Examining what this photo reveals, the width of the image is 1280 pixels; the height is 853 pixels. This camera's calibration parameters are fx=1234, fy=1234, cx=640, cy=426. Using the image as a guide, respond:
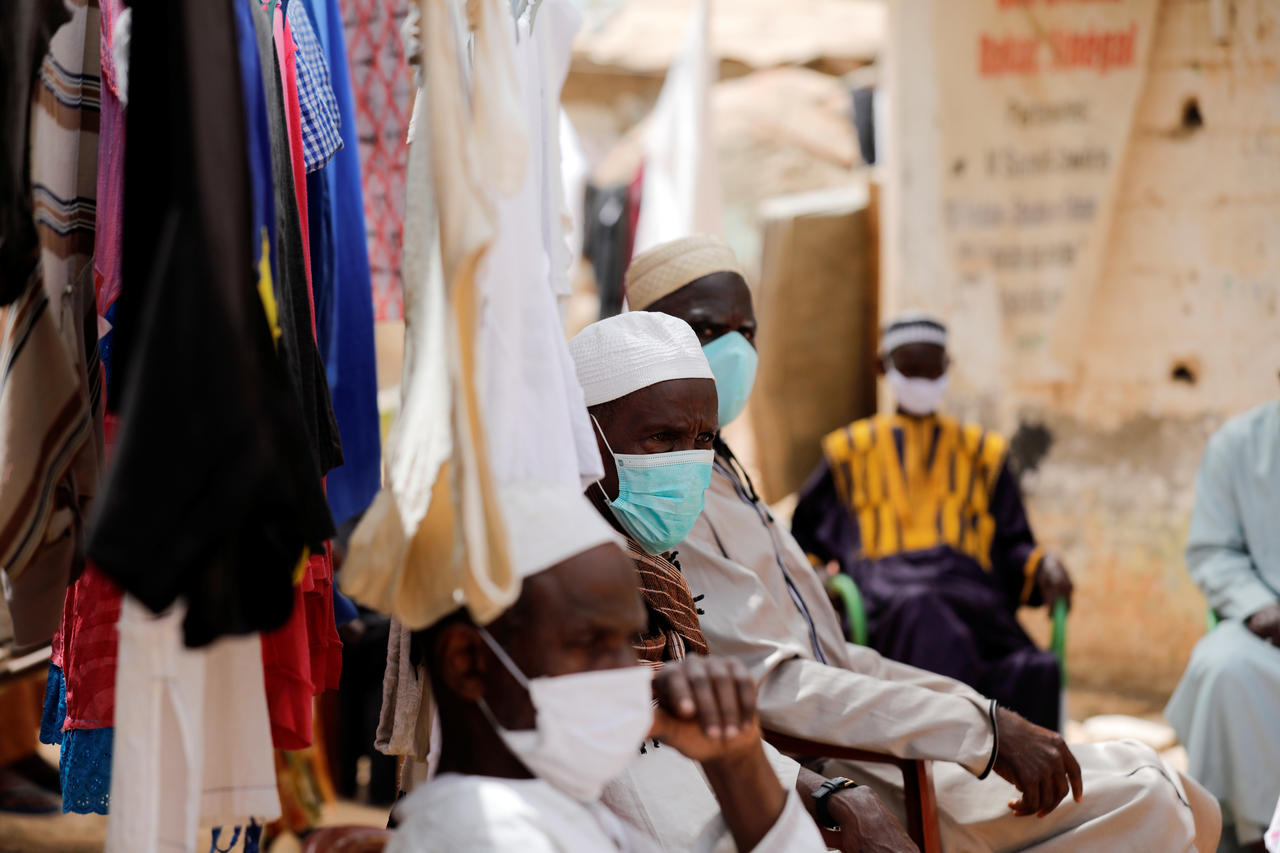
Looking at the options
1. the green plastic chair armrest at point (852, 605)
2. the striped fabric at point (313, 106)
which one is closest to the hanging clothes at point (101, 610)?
the striped fabric at point (313, 106)

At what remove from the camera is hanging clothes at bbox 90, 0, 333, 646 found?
4.72 ft

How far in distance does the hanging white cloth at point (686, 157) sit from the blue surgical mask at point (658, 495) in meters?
4.59

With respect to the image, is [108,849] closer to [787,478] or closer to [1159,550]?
[1159,550]

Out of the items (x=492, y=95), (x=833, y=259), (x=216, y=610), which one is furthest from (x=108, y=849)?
(x=833, y=259)

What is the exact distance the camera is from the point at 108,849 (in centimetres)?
160

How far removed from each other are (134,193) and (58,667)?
111 centimetres

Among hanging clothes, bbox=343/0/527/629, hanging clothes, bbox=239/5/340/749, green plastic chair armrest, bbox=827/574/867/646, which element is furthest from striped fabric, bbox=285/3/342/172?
green plastic chair armrest, bbox=827/574/867/646

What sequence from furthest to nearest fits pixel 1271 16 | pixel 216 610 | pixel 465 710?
1. pixel 1271 16
2. pixel 465 710
3. pixel 216 610

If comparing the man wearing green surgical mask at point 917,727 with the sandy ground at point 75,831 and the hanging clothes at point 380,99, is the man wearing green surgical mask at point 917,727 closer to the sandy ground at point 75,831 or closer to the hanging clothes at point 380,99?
the hanging clothes at point 380,99

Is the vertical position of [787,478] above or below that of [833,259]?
below

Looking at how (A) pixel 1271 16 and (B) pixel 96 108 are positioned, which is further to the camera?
(A) pixel 1271 16

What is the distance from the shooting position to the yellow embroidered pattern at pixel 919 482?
514cm

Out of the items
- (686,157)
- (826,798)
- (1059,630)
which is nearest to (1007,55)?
Answer: (686,157)

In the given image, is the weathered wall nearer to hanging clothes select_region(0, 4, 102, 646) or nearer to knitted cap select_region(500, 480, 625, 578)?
knitted cap select_region(500, 480, 625, 578)
